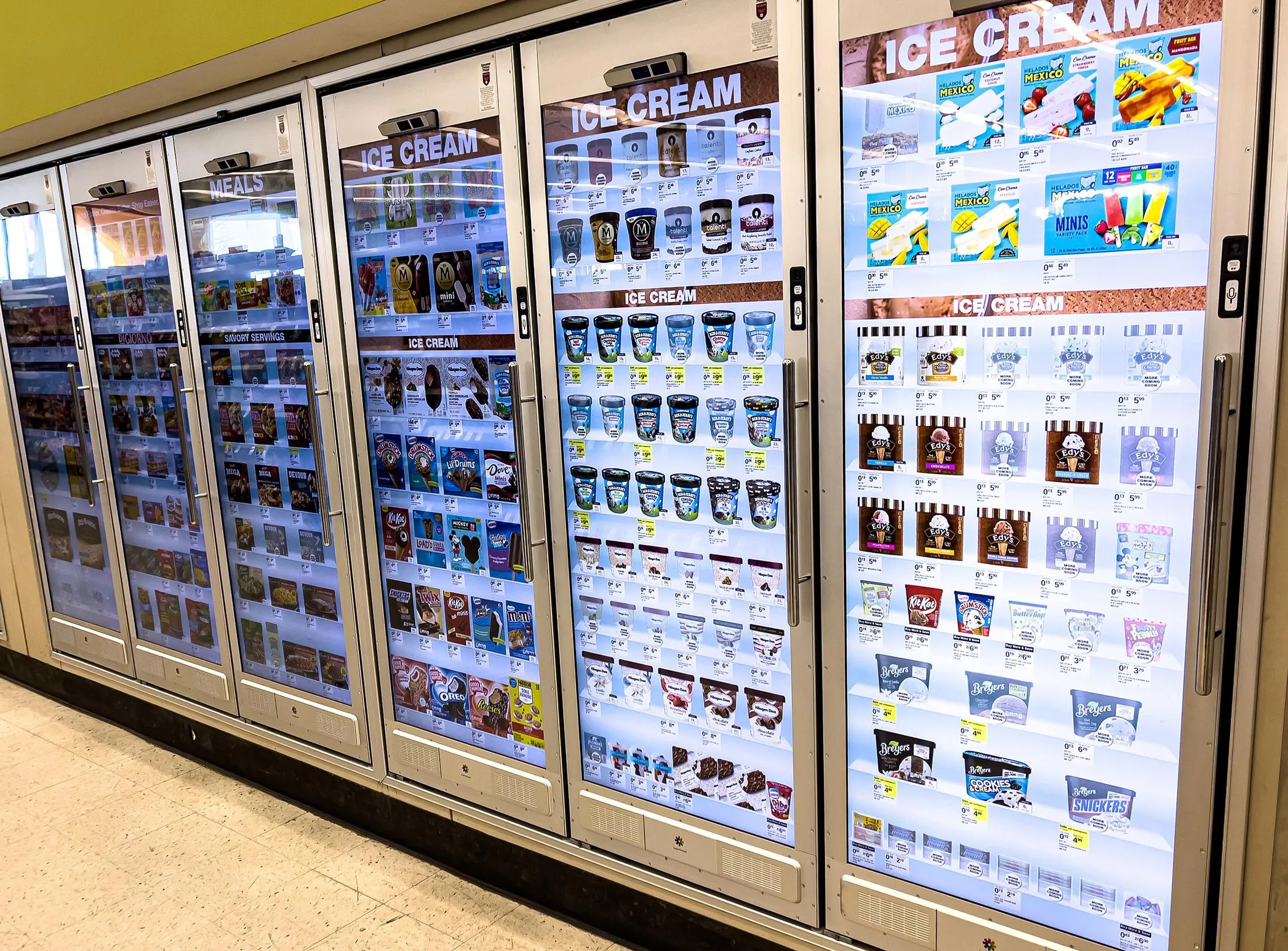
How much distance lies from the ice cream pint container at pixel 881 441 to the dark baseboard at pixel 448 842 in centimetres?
149

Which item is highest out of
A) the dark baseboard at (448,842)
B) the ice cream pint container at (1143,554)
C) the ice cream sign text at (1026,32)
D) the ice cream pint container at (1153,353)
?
the ice cream sign text at (1026,32)

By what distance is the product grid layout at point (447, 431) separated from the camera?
3.03 metres

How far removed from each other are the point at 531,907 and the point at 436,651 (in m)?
0.97

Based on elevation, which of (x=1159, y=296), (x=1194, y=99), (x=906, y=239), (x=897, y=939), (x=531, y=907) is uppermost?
(x=1194, y=99)

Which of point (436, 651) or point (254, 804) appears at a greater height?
point (436, 651)

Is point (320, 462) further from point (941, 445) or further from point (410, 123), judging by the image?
point (941, 445)

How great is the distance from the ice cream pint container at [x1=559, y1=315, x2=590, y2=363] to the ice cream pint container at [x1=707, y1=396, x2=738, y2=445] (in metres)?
0.46

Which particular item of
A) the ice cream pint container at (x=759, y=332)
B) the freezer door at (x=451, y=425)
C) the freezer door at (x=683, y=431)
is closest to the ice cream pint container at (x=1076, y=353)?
the freezer door at (x=683, y=431)

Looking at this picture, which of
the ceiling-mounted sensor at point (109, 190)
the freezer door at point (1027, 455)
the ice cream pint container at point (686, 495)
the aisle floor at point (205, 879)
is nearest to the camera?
the freezer door at point (1027, 455)

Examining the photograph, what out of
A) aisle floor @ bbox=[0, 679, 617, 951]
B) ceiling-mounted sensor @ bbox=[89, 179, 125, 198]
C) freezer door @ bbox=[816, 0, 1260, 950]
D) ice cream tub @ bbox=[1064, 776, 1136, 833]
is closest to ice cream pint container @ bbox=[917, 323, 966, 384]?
freezer door @ bbox=[816, 0, 1260, 950]

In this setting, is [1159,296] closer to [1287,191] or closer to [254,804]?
[1287,191]

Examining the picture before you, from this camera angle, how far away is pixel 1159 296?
6.42ft

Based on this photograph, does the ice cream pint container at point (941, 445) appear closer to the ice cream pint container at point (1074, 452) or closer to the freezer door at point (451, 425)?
the ice cream pint container at point (1074, 452)

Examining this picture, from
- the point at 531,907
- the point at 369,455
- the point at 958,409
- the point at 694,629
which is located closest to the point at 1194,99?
the point at 958,409
